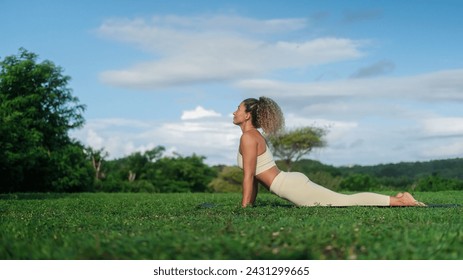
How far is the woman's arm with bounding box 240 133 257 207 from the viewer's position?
850 cm

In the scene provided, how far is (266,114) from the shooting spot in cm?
887

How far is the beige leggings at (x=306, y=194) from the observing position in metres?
8.88

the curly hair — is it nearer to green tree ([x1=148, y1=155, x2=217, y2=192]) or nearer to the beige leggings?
the beige leggings

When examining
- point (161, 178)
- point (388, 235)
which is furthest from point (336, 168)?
point (388, 235)

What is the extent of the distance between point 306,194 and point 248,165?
1113 millimetres

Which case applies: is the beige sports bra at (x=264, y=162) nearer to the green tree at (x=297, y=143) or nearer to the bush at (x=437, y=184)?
the bush at (x=437, y=184)

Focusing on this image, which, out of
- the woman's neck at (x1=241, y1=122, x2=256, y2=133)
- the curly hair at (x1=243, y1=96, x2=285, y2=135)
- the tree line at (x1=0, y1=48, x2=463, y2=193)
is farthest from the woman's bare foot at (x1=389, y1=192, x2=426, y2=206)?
the tree line at (x1=0, y1=48, x2=463, y2=193)

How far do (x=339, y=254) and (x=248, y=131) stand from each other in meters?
5.13

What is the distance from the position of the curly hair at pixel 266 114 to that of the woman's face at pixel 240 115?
0.06 meters

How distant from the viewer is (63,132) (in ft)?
128

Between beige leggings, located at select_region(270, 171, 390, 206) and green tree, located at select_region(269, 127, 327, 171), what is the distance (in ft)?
150

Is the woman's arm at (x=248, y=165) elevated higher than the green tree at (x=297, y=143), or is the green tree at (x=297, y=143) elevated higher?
the green tree at (x=297, y=143)

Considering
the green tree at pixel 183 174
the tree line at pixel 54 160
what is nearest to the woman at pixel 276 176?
the tree line at pixel 54 160

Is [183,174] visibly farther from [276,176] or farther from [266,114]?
[266,114]
